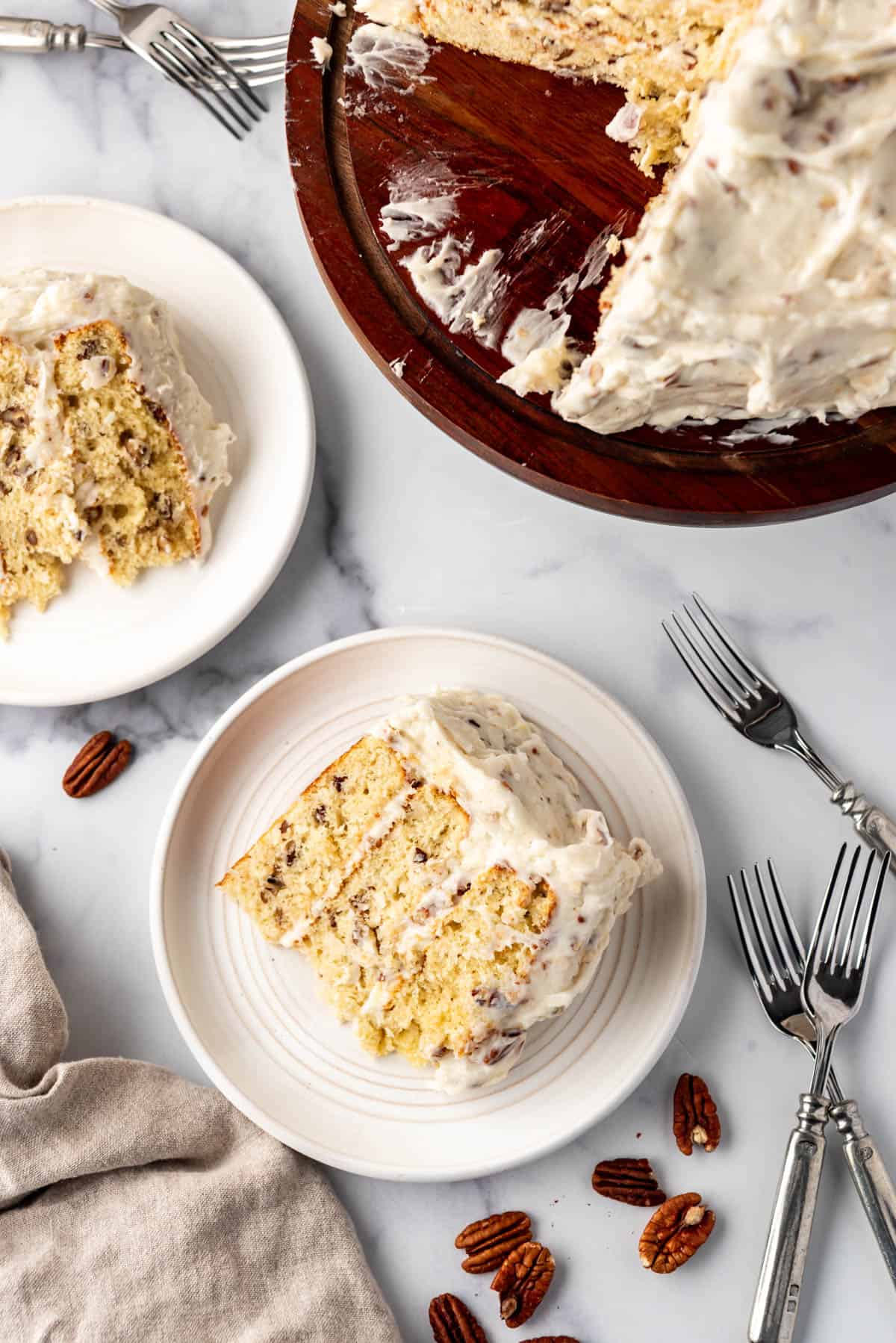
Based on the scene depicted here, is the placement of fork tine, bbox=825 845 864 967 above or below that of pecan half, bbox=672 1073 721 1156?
above

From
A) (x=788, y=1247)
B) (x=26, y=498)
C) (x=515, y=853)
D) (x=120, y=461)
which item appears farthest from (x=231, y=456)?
(x=788, y=1247)

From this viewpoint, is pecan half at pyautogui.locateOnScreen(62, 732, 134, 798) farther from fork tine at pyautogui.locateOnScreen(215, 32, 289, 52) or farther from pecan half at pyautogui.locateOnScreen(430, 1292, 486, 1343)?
fork tine at pyautogui.locateOnScreen(215, 32, 289, 52)

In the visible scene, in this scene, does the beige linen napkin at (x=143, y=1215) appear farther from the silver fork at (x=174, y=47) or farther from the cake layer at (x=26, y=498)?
the silver fork at (x=174, y=47)

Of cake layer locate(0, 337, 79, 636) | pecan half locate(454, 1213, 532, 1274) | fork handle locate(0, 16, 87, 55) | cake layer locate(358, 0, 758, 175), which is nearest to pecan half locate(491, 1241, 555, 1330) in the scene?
pecan half locate(454, 1213, 532, 1274)

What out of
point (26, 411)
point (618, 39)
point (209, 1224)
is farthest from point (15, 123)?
point (209, 1224)

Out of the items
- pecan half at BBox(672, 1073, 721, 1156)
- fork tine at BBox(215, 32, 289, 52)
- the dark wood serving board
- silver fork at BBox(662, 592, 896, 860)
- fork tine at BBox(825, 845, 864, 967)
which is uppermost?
fork tine at BBox(215, 32, 289, 52)

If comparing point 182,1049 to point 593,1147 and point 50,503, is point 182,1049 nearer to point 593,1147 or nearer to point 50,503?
point 593,1147

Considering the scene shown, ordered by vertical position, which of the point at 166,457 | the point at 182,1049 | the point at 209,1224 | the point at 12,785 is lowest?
the point at 209,1224
